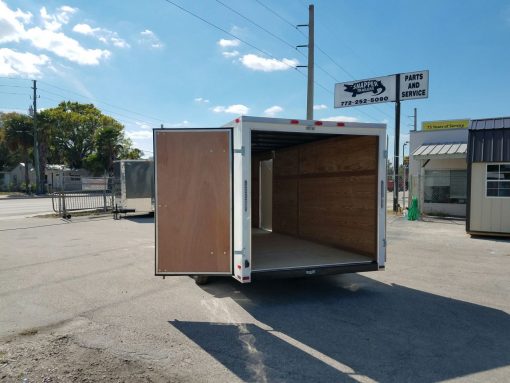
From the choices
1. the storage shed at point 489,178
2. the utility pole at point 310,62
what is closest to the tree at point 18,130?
the utility pole at point 310,62

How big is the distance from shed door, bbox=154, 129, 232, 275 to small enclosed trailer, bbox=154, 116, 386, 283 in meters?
0.01

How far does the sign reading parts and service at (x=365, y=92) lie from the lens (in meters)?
21.1

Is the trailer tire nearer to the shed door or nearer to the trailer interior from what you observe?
the trailer interior

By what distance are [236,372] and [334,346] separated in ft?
3.85

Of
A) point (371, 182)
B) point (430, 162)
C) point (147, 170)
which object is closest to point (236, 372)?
point (371, 182)

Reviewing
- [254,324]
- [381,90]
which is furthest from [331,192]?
[381,90]

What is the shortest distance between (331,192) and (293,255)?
5.56 ft

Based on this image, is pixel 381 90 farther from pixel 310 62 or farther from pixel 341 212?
pixel 341 212

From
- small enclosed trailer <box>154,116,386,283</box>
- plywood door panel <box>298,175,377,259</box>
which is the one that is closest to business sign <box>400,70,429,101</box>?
plywood door panel <box>298,175,377,259</box>

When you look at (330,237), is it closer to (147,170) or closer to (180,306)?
(180,306)

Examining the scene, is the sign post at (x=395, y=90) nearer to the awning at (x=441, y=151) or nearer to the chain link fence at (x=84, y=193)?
the awning at (x=441, y=151)

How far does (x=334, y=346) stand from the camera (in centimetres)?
418

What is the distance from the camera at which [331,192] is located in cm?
795

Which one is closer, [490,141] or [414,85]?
[490,141]
